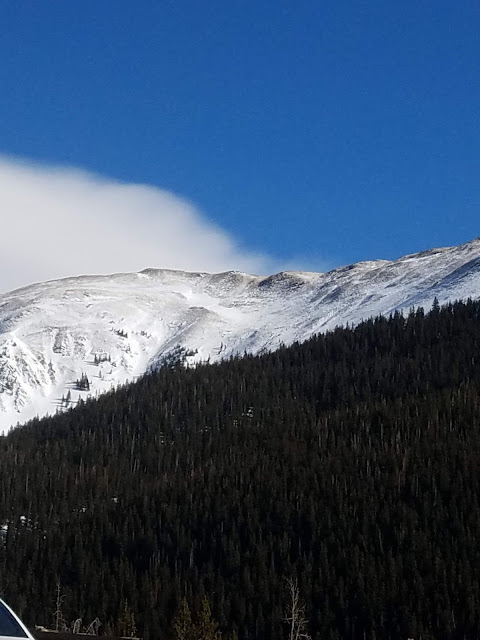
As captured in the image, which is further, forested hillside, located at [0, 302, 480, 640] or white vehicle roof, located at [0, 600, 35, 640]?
forested hillside, located at [0, 302, 480, 640]

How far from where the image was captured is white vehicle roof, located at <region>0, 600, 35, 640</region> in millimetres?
11812

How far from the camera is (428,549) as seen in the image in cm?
14650

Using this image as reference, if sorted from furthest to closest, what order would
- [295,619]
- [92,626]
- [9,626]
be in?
[92,626]
[295,619]
[9,626]

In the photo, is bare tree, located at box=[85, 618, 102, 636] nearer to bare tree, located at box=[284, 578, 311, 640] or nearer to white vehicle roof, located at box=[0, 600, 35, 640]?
white vehicle roof, located at box=[0, 600, 35, 640]

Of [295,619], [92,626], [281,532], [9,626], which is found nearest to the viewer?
[9,626]

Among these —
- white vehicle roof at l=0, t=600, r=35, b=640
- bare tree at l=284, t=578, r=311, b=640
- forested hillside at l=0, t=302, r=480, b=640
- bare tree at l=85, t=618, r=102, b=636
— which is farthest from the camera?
forested hillside at l=0, t=302, r=480, b=640

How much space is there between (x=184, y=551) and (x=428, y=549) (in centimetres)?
4692

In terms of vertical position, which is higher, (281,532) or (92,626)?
(92,626)

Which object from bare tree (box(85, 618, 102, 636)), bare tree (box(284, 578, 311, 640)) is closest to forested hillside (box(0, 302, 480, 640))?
bare tree (box(284, 578, 311, 640))

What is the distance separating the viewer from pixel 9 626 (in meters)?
11.9

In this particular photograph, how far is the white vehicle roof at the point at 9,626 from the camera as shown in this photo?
38.8 feet

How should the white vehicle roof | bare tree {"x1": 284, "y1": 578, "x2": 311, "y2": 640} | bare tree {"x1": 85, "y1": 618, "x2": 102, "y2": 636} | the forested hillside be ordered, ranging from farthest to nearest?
the forested hillside → bare tree {"x1": 284, "y1": 578, "x2": 311, "y2": 640} → bare tree {"x1": 85, "y1": 618, "x2": 102, "y2": 636} → the white vehicle roof

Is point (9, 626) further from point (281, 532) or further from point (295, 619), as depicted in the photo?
point (281, 532)

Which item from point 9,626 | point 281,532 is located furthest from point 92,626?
point 281,532
